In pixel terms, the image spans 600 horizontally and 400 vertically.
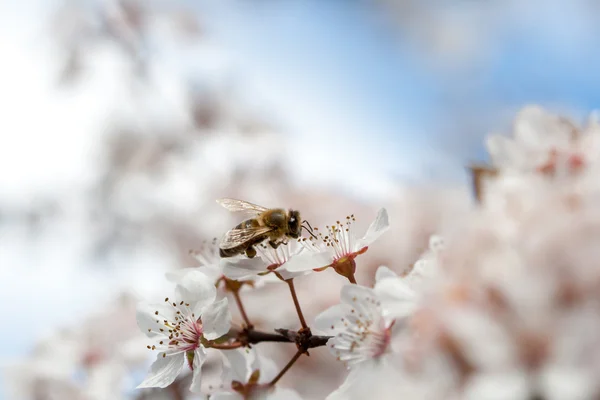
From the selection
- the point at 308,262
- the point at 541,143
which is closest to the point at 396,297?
the point at 308,262

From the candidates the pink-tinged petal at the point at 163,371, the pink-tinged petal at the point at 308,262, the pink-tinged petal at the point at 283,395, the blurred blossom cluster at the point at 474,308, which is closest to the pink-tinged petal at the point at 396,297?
the blurred blossom cluster at the point at 474,308

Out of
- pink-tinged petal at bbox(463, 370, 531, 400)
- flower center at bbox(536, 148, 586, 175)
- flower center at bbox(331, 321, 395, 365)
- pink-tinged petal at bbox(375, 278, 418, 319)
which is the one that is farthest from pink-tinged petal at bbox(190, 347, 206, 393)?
flower center at bbox(536, 148, 586, 175)

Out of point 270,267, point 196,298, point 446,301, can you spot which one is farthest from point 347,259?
point 446,301

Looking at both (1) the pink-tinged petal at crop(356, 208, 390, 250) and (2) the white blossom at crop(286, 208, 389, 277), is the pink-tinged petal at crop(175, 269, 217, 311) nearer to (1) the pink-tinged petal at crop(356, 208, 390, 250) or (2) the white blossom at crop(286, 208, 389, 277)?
(2) the white blossom at crop(286, 208, 389, 277)

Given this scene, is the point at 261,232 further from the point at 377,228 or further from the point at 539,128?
the point at 539,128

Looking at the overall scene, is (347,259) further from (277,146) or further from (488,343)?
(277,146)
